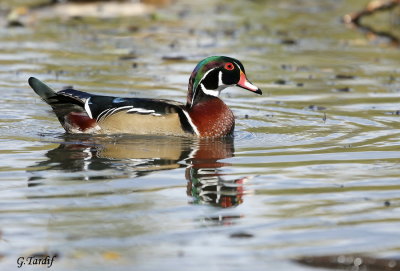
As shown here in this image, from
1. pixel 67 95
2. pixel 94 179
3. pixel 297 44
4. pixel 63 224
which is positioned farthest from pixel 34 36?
pixel 63 224

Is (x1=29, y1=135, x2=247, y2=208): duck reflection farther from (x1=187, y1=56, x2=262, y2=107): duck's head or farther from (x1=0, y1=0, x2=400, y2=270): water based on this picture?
(x1=187, y1=56, x2=262, y2=107): duck's head

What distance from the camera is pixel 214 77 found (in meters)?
11.1

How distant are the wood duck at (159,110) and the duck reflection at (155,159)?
13cm

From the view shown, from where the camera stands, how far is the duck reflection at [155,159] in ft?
26.4

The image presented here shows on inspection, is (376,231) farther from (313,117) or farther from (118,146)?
(313,117)

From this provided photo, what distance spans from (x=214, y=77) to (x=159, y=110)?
2.99 ft
